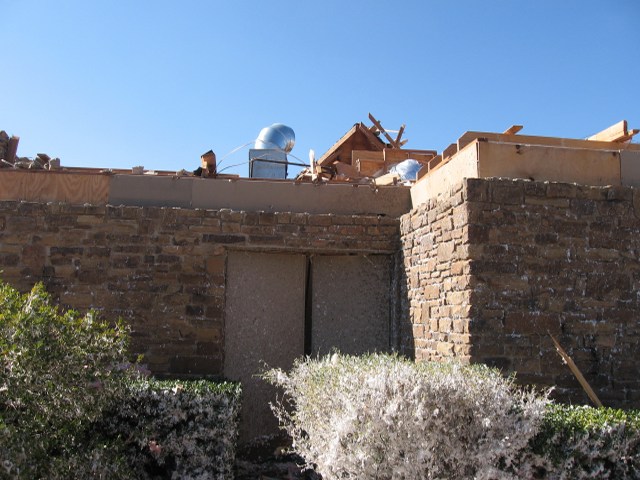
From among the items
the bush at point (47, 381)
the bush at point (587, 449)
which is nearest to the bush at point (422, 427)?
the bush at point (587, 449)

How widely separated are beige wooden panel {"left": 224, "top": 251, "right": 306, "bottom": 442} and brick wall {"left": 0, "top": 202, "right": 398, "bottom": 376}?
0.27 meters

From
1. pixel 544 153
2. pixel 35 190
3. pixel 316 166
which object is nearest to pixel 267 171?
pixel 316 166

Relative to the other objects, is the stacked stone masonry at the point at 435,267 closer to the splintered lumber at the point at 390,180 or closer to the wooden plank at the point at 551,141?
the splintered lumber at the point at 390,180

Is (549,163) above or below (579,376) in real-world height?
above

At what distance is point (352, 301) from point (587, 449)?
149 inches

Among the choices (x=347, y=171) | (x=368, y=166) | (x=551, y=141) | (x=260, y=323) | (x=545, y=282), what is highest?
(x=368, y=166)

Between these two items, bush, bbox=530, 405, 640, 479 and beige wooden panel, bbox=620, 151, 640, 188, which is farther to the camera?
beige wooden panel, bbox=620, 151, 640, 188

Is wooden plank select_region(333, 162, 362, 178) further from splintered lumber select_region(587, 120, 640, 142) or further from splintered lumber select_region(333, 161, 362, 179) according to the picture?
splintered lumber select_region(587, 120, 640, 142)

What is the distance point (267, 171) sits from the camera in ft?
34.9

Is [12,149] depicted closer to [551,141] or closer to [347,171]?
[347,171]

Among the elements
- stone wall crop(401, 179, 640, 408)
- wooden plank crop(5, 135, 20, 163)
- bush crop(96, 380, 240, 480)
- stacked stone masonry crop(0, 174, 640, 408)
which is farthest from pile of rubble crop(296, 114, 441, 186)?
wooden plank crop(5, 135, 20, 163)

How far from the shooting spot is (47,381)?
4.86 metres

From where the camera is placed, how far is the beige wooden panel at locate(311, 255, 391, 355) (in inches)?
322

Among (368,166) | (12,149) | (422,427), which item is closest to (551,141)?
(368,166)
